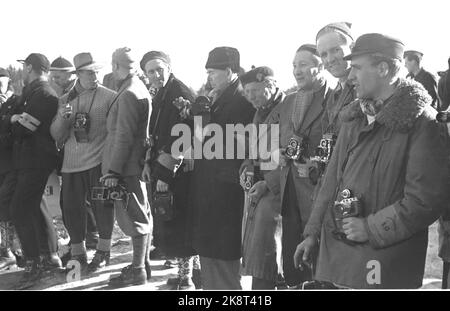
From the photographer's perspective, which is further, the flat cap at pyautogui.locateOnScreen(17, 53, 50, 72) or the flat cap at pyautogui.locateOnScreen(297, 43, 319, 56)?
the flat cap at pyautogui.locateOnScreen(17, 53, 50, 72)

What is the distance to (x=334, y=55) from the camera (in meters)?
3.80

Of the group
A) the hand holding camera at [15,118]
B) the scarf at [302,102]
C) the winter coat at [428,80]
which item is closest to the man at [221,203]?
the scarf at [302,102]

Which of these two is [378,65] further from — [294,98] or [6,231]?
[6,231]

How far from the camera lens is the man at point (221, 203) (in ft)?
14.2

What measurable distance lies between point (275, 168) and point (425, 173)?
161cm

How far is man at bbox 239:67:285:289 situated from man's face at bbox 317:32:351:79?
20.4 inches

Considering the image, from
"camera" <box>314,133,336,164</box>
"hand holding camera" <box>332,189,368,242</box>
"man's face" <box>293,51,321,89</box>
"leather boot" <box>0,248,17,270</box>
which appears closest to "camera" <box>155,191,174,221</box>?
"man's face" <box>293,51,321,89</box>

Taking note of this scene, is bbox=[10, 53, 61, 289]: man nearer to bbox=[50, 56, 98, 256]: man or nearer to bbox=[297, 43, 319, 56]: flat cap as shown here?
bbox=[50, 56, 98, 256]: man

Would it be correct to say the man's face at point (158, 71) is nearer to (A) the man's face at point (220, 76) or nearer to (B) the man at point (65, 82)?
(A) the man's face at point (220, 76)

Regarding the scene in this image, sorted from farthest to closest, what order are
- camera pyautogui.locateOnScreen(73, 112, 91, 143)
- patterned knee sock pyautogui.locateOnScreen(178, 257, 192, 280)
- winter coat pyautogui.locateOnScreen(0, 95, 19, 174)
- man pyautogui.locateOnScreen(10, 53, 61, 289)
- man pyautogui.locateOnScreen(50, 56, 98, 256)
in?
man pyautogui.locateOnScreen(50, 56, 98, 256)
winter coat pyautogui.locateOnScreen(0, 95, 19, 174)
man pyautogui.locateOnScreen(10, 53, 61, 289)
camera pyautogui.locateOnScreen(73, 112, 91, 143)
patterned knee sock pyautogui.locateOnScreen(178, 257, 192, 280)

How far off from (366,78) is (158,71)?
2.69m

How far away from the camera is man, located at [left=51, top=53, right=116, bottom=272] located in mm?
5633

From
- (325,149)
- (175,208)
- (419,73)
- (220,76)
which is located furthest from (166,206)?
(419,73)

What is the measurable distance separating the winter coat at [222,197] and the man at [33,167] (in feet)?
6.68
